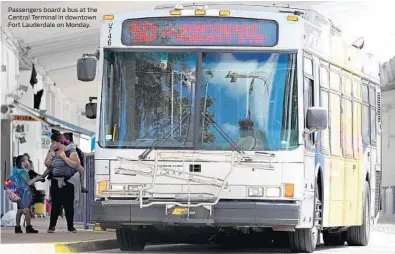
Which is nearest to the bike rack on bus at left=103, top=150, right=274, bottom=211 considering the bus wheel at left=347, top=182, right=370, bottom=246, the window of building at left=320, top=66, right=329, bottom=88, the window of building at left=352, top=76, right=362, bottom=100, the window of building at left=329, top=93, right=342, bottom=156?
the window of building at left=320, top=66, right=329, bottom=88

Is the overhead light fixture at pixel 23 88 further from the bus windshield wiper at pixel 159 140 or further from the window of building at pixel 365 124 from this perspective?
the bus windshield wiper at pixel 159 140

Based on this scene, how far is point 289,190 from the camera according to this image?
1577 centimetres

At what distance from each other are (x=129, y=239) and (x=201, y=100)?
8.44ft

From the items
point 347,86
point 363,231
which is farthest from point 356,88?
point 363,231

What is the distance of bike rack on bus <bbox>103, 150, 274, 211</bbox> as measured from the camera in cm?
1571

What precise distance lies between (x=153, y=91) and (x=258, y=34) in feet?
5.00

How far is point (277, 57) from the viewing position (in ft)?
52.6

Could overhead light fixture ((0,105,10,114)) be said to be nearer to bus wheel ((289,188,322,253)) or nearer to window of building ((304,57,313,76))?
bus wheel ((289,188,322,253))

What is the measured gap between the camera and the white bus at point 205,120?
619 inches

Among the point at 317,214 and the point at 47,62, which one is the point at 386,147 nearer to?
the point at 47,62

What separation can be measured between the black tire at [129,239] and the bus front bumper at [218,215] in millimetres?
1568

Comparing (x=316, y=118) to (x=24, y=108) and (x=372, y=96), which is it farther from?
(x=24, y=108)

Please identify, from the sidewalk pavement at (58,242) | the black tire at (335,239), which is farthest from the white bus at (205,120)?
the black tire at (335,239)

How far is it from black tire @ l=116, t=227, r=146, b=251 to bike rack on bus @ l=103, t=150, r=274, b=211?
1590 millimetres
